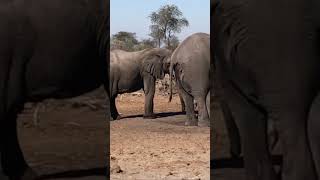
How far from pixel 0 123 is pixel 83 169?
1.71ft

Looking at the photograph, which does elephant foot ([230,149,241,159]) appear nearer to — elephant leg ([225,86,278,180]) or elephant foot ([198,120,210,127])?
elephant leg ([225,86,278,180])

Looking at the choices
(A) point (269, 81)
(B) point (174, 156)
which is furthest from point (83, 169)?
(B) point (174, 156)

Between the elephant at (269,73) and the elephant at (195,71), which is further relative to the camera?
Result: the elephant at (195,71)

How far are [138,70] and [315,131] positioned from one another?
938 centimetres

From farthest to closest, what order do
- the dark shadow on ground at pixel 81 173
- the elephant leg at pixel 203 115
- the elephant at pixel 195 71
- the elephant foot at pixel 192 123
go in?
the elephant foot at pixel 192 123 → the elephant at pixel 195 71 → the elephant leg at pixel 203 115 → the dark shadow on ground at pixel 81 173

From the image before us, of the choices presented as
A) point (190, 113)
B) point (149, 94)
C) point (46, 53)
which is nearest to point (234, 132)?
point (46, 53)

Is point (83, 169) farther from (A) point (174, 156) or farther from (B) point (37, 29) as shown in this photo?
(A) point (174, 156)

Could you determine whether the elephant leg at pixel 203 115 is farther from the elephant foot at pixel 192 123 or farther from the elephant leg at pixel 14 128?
the elephant leg at pixel 14 128

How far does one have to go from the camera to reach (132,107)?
49.9 ft

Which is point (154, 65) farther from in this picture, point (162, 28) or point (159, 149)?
point (162, 28)

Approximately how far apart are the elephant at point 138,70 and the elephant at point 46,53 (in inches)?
328

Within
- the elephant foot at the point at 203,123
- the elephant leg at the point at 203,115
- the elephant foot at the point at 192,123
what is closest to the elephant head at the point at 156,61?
the elephant foot at the point at 192,123

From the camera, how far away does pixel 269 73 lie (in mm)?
3455

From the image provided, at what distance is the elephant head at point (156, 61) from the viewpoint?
12.1 meters
